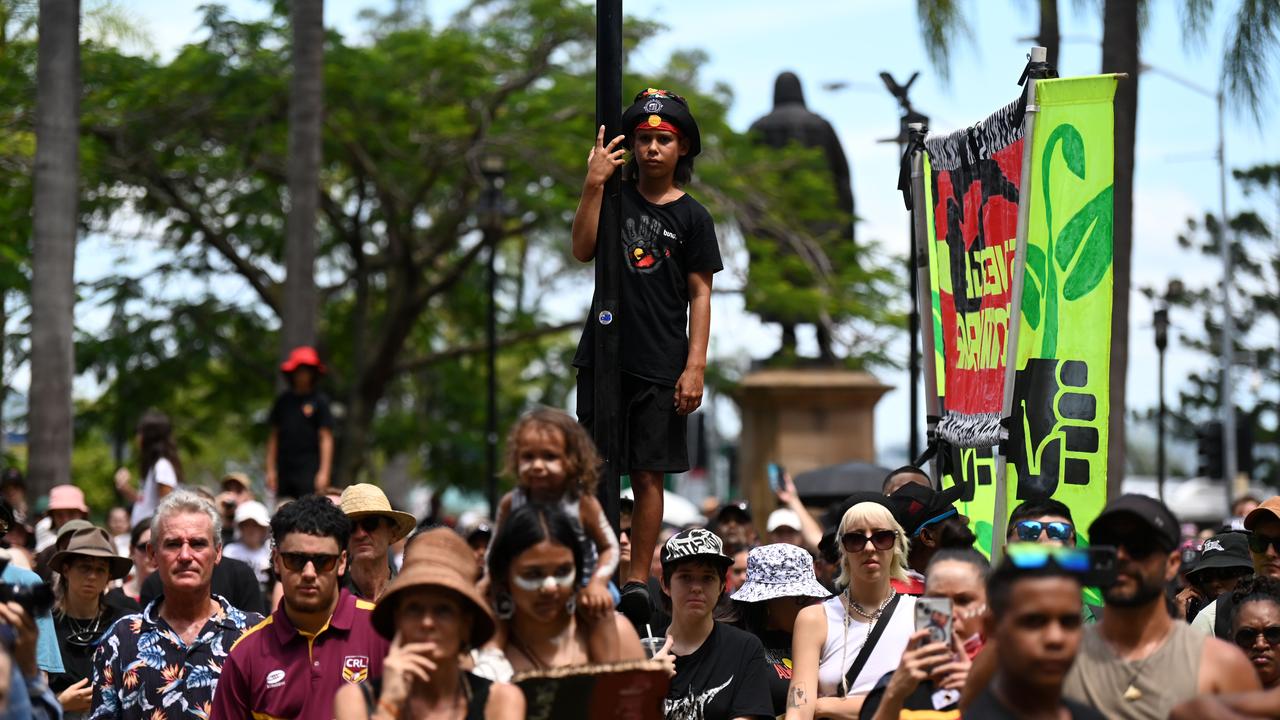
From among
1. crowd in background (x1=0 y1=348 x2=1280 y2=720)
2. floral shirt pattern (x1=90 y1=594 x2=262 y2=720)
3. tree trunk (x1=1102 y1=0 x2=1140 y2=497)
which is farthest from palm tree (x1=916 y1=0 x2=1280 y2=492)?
floral shirt pattern (x1=90 y1=594 x2=262 y2=720)

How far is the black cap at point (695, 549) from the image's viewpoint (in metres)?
8.20

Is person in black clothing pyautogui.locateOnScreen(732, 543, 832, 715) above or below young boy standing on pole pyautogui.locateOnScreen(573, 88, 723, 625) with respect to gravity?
below

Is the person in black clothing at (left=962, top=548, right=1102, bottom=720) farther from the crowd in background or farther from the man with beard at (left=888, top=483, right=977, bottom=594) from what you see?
the man with beard at (left=888, top=483, right=977, bottom=594)

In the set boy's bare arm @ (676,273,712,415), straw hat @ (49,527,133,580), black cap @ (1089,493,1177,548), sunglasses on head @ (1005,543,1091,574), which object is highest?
boy's bare arm @ (676,273,712,415)

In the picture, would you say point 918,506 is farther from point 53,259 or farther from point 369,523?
point 53,259

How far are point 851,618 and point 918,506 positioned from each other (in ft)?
3.21

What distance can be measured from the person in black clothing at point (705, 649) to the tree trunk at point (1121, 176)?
8.51 meters

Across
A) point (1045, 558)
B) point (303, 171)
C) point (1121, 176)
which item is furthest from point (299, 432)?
point (1045, 558)

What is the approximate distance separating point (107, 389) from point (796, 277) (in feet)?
33.6

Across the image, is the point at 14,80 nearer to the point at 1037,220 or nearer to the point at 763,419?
the point at 763,419

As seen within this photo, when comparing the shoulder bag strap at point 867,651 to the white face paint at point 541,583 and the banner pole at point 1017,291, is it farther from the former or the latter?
the white face paint at point 541,583

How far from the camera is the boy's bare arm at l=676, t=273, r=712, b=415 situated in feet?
26.0

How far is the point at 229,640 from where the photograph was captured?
25.5 ft

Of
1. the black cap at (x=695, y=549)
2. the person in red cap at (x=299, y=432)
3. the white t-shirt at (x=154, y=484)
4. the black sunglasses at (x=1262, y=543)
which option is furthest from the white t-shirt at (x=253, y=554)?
the black sunglasses at (x=1262, y=543)
